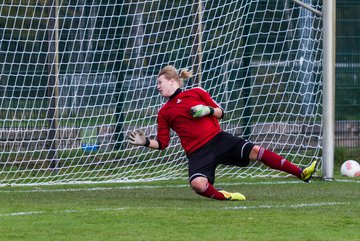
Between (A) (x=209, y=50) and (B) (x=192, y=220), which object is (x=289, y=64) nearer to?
(A) (x=209, y=50)

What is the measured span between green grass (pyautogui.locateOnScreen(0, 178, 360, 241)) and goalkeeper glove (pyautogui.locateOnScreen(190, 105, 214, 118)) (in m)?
0.82

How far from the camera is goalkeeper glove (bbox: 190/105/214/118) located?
9547 millimetres

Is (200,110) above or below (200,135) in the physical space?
above

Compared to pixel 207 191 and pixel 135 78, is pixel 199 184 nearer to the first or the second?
pixel 207 191

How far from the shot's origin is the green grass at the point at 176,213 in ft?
23.3

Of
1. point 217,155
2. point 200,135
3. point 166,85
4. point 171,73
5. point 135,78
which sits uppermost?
point 171,73

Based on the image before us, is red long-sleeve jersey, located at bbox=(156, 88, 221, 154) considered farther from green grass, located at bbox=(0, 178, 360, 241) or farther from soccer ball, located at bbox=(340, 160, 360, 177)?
soccer ball, located at bbox=(340, 160, 360, 177)

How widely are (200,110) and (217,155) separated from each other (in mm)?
518

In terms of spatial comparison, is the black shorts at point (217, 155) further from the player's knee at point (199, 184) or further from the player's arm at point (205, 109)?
the player's arm at point (205, 109)

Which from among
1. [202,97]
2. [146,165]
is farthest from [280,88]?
[202,97]

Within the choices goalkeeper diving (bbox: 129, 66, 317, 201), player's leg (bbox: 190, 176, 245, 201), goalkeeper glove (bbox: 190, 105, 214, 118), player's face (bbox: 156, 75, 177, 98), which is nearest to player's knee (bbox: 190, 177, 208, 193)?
player's leg (bbox: 190, 176, 245, 201)

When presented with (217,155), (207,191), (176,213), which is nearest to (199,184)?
(207,191)

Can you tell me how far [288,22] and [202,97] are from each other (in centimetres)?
447

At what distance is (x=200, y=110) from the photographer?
31.3ft
